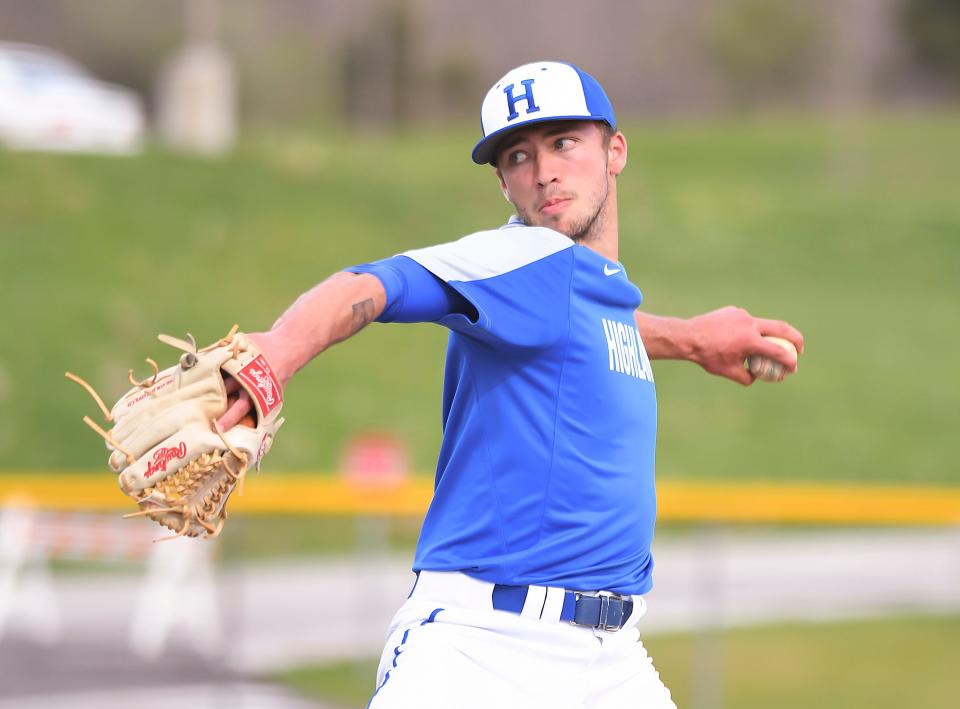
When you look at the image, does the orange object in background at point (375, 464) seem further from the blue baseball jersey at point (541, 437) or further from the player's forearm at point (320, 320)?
the player's forearm at point (320, 320)

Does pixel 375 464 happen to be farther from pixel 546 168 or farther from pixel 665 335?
pixel 546 168


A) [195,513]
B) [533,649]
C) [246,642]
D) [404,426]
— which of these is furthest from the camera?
[404,426]

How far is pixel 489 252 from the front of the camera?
3391mm

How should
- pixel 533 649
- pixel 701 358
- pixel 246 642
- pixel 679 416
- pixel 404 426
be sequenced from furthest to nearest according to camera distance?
pixel 679 416 → pixel 404 426 → pixel 246 642 → pixel 701 358 → pixel 533 649

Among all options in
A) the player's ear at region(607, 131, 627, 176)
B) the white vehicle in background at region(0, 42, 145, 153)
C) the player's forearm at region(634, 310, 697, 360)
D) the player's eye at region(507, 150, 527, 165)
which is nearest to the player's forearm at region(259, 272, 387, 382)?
the player's eye at region(507, 150, 527, 165)

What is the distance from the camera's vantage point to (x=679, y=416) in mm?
20203

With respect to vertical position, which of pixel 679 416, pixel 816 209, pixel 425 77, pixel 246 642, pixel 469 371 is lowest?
pixel 246 642

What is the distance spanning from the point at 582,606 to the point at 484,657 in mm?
281

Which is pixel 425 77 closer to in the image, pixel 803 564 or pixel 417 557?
pixel 803 564

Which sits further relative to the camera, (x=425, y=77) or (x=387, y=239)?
(x=425, y=77)

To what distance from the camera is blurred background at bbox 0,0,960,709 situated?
9211 mm

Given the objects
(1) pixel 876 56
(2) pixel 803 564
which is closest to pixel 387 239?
(2) pixel 803 564

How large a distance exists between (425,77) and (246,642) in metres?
45.1

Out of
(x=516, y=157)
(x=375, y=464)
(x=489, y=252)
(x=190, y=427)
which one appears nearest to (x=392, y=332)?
(x=375, y=464)
